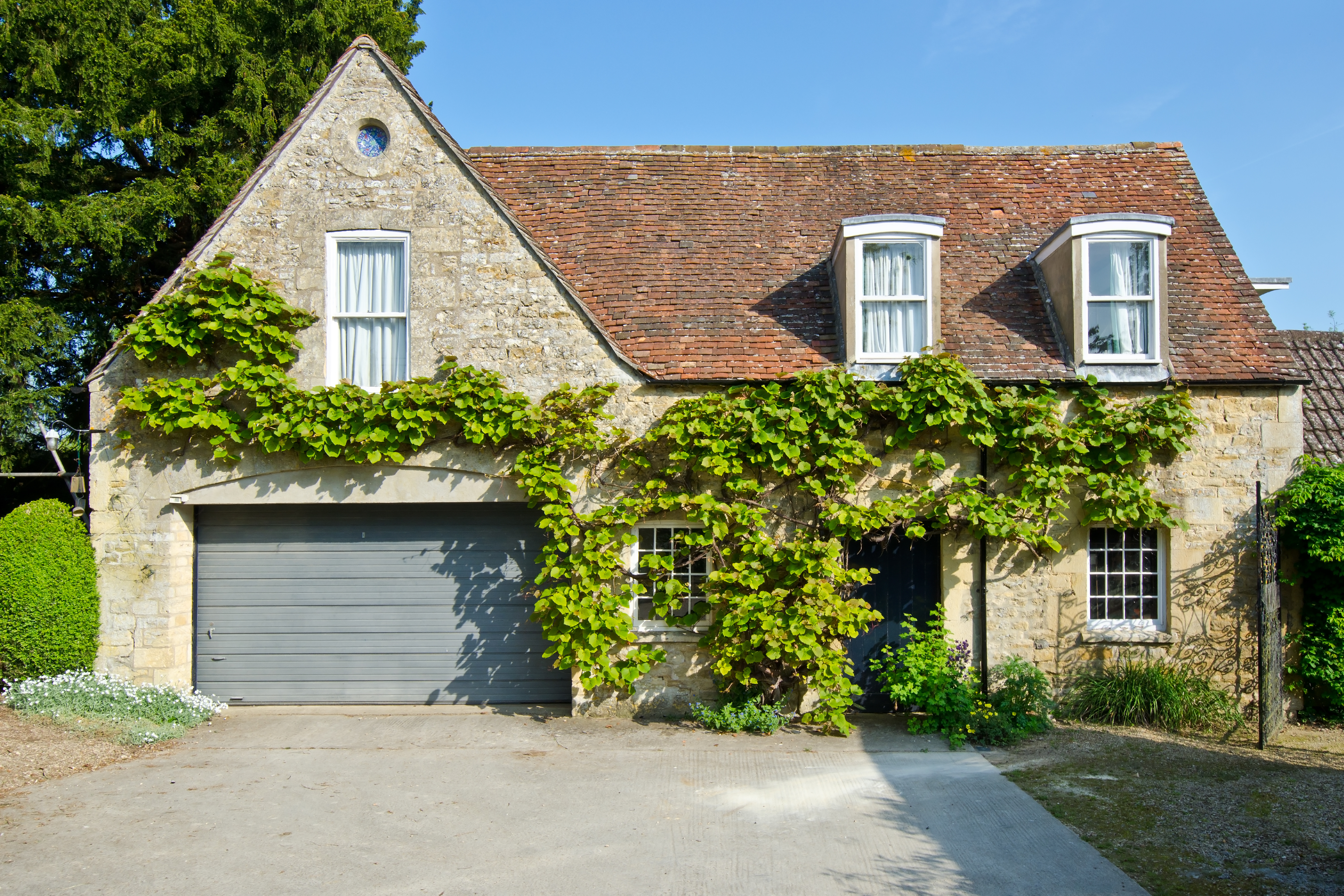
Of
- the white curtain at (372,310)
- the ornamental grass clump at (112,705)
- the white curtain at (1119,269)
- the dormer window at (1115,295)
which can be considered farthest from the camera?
the white curtain at (1119,269)

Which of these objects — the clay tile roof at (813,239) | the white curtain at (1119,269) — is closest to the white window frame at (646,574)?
the clay tile roof at (813,239)

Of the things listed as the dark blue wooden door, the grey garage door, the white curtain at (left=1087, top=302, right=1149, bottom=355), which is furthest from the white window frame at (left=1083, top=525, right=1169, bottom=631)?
the grey garage door

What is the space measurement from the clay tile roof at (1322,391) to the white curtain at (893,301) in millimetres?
4510

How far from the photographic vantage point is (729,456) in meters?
9.57

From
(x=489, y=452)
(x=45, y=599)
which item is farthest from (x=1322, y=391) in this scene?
(x=45, y=599)

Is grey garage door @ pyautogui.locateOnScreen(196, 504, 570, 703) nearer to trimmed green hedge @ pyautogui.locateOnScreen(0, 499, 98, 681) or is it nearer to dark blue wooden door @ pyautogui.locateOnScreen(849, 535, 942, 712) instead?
trimmed green hedge @ pyautogui.locateOnScreen(0, 499, 98, 681)

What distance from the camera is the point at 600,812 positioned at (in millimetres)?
6984

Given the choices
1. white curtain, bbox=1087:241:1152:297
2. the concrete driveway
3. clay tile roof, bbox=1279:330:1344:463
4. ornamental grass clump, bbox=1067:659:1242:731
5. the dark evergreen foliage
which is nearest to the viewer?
the concrete driveway

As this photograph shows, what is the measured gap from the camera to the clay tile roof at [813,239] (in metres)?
10.2

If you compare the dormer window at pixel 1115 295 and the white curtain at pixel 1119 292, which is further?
the white curtain at pixel 1119 292

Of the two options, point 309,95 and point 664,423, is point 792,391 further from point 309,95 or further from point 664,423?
point 309,95

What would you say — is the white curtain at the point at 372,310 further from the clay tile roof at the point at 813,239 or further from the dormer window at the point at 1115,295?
the dormer window at the point at 1115,295

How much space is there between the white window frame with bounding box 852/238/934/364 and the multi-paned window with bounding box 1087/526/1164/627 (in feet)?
10.2

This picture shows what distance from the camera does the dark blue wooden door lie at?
10.1 metres
